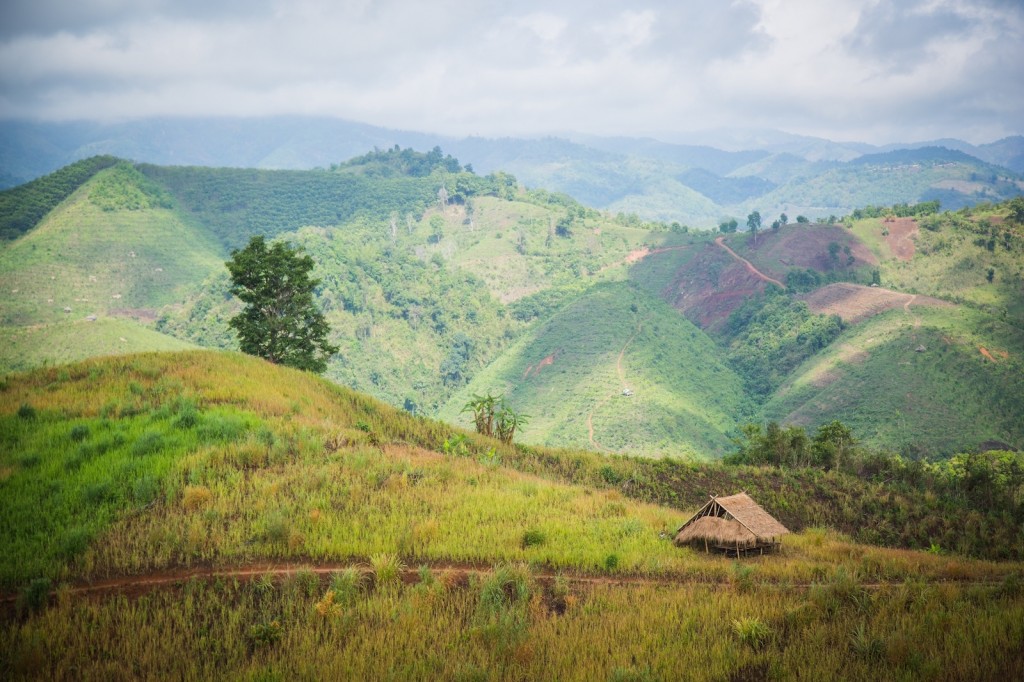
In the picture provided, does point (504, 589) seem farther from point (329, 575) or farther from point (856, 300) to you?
point (856, 300)

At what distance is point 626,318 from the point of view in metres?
90.5

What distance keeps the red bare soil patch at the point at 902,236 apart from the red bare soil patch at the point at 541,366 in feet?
207

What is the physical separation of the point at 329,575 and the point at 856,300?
9428cm

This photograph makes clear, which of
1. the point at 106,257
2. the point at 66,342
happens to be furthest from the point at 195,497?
the point at 106,257

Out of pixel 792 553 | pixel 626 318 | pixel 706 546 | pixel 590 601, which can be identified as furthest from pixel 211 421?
pixel 626 318

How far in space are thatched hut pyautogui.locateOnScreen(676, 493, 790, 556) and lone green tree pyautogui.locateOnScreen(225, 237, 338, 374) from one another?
2524 centimetres

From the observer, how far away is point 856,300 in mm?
84938

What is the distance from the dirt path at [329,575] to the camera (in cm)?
759

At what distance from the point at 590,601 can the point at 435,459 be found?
8.08 meters

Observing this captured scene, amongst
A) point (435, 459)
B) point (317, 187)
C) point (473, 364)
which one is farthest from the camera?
point (317, 187)

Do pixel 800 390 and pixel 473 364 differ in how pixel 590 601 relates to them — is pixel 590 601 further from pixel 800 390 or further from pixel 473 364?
pixel 473 364

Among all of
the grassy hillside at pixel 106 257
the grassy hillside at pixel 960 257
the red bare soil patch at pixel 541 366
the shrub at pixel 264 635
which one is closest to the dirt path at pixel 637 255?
the grassy hillside at pixel 960 257

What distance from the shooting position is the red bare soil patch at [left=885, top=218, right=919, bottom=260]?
320 feet

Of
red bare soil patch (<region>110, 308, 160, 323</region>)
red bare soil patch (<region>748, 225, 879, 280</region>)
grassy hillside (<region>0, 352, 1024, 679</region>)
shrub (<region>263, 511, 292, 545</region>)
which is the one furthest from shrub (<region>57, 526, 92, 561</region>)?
red bare soil patch (<region>748, 225, 879, 280</region>)
